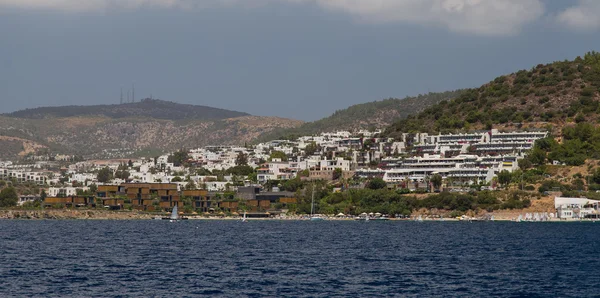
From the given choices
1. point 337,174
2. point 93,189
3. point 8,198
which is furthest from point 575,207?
point 8,198

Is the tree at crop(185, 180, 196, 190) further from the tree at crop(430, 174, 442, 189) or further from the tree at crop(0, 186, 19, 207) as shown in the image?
the tree at crop(430, 174, 442, 189)

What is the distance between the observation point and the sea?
2297 inches

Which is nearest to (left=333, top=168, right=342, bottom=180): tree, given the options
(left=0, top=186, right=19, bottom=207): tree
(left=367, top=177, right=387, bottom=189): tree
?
(left=367, top=177, right=387, bottom=189): tree

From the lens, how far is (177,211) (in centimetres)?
16550

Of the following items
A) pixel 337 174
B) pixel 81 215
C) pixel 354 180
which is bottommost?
pixel 81 215

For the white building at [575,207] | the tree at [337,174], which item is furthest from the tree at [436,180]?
the tree at [337,174]

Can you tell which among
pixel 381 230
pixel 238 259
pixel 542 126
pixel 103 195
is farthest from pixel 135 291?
pixel 542 126

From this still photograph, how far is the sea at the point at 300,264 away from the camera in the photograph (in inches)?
2297

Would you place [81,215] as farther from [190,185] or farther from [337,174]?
[337,174]

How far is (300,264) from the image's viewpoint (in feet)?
241

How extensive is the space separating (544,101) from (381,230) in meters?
84.2

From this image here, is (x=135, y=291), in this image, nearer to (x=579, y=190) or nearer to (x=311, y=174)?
(x=579, y=190)

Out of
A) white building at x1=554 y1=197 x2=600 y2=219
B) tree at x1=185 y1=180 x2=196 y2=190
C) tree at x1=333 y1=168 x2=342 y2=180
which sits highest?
tree at x1=333 y1=168 x2=342 y2=180

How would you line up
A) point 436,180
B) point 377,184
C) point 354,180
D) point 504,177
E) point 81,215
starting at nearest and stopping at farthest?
point 504,177
point 436,180
point 81,215
point 377,184
point 354,180
